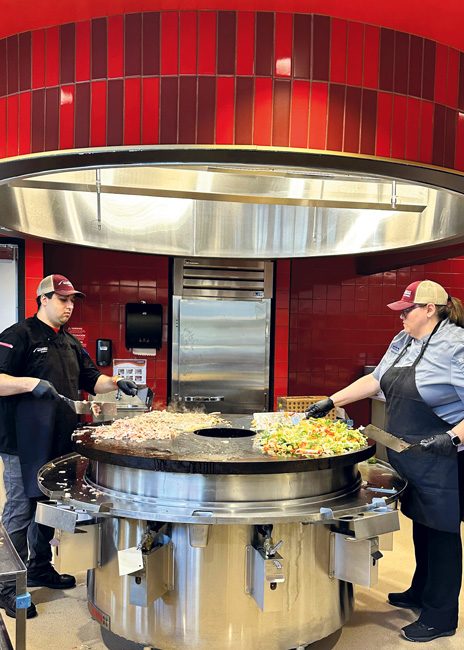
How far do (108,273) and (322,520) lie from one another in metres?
3.67

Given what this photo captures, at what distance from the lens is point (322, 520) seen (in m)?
2.54

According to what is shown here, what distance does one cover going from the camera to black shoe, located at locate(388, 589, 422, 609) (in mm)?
3494

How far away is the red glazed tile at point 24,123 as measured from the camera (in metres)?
2.46

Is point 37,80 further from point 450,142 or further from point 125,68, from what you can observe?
point 450,142

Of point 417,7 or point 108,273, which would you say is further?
point 108,273

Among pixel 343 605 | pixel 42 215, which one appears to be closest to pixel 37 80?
pixel 42 215

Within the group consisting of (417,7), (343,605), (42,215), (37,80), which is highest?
(417,7)

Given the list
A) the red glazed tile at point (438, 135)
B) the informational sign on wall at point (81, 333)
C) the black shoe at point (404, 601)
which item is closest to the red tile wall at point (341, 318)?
the informational sign on wall at point (81, 333)

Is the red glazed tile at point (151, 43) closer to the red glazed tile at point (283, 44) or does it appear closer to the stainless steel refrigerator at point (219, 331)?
the red glazed tile at point (283, 44)

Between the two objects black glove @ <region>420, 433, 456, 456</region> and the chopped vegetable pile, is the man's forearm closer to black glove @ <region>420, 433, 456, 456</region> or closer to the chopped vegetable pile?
the chopped vegetable pile

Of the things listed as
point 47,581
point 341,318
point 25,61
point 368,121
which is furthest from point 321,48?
point 341,318

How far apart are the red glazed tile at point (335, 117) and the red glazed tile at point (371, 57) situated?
4.6 inches

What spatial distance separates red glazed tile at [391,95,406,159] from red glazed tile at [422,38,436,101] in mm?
126

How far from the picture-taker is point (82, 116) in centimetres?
234
